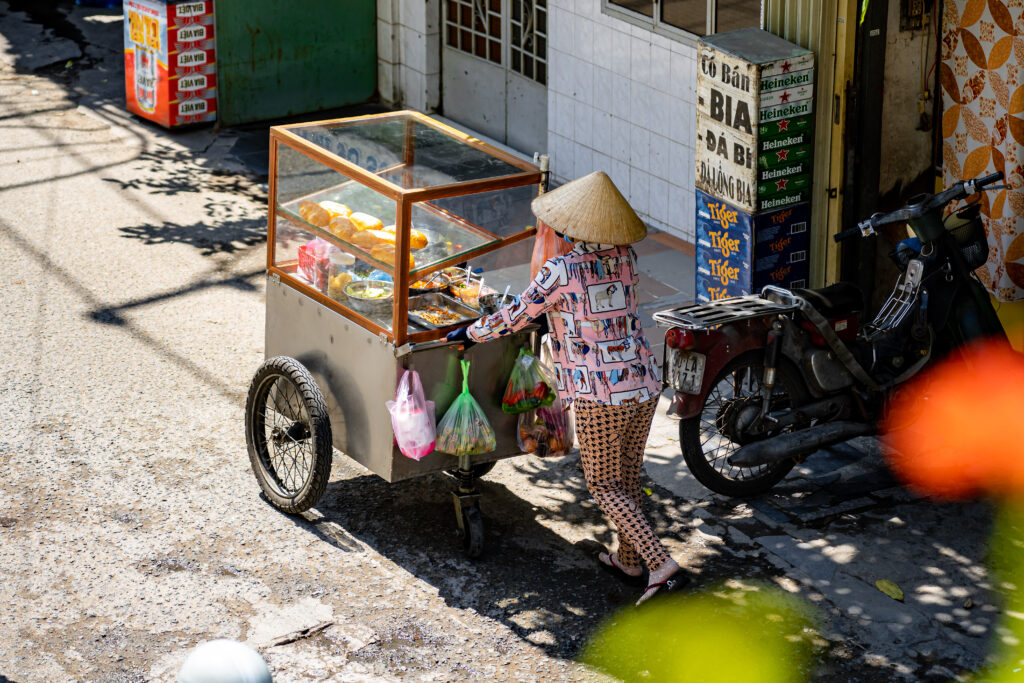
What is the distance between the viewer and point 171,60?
1294 centimetres

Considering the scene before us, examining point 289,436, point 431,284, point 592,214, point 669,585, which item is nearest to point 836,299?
point 592,214

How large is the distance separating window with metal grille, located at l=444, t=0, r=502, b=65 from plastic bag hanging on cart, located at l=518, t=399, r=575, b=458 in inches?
274

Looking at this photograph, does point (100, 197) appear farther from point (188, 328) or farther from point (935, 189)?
point (935, 189)

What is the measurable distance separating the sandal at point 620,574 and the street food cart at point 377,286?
1.99ft

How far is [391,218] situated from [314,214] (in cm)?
49

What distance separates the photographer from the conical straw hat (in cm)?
577

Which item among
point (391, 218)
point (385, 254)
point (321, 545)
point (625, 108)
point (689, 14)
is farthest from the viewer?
point (625, 108)

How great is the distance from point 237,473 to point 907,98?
4.55 metres

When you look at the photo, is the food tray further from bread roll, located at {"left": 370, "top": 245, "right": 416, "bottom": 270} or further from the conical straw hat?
the conical straw hat

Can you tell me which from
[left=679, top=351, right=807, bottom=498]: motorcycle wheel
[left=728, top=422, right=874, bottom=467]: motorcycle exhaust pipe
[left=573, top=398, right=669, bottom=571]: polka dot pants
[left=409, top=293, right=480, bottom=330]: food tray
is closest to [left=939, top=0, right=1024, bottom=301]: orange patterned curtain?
[left=728, top=422, right=874, bottom=467]: motorcycle exhaust pipe

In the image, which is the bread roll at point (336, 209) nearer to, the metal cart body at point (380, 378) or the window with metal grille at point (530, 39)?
the metal cart body at point (380, 378)

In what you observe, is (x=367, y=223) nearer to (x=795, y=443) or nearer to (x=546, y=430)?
(x=546, y=430)

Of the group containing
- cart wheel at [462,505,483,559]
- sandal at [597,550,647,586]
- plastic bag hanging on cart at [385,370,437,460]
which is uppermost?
plastic bag hanging on cart at [385,370,437,460]

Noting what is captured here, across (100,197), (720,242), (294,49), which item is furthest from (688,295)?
(294,49)
